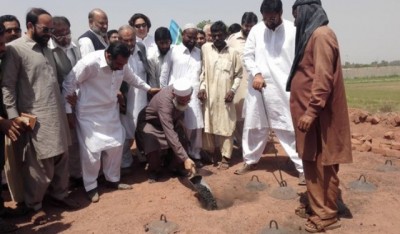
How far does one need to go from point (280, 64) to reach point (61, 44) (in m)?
2.83

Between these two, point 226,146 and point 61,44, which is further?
point 226,146

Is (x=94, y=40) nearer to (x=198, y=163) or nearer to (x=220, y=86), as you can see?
(x=220, y=86)

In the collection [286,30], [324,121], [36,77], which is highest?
[286,30]

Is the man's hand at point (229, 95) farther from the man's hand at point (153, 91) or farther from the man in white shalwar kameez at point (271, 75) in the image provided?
the man's hand at point (153, 91)

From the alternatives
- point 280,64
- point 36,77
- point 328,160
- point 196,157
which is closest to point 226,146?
point 196,157

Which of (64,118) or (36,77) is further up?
(36,77)

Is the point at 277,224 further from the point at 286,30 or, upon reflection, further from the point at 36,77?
the point at 36,77

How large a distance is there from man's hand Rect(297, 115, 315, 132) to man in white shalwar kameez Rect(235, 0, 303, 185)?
1419mm

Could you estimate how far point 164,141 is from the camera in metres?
5.15

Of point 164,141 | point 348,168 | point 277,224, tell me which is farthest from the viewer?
point 348,168

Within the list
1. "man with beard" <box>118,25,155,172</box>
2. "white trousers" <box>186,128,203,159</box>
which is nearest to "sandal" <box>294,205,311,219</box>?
"white trousers" <box>186,128,203,159</box>

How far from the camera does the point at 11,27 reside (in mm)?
4703

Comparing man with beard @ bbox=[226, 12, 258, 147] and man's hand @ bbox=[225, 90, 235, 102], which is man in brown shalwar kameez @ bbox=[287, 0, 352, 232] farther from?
man with beard @ bbox=[226, 12, 258, 147]

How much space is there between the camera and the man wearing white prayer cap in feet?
15.7
